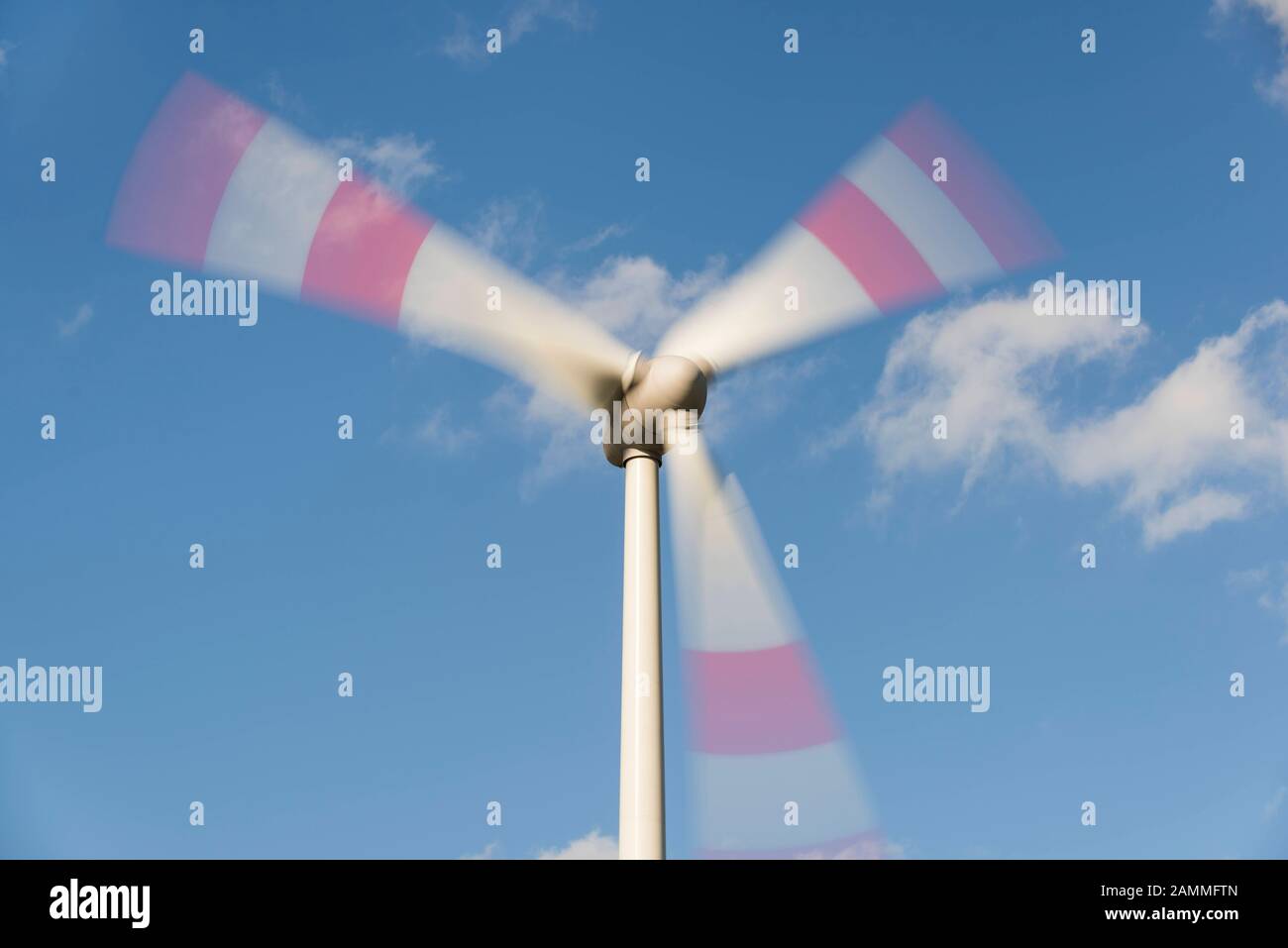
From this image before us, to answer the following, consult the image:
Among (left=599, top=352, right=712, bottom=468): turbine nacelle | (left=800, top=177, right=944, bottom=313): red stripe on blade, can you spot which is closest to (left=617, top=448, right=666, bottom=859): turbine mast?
(left=599, top=352, right=712, bottom=468): turbine nacelle

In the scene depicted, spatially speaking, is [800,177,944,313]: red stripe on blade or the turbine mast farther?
[800,177,944,313]: red stripe on blade

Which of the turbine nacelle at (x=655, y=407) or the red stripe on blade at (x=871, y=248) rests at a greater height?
the red stripe on blade at (x=871, y=248)

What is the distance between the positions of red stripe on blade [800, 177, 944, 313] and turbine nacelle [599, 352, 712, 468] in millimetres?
1895

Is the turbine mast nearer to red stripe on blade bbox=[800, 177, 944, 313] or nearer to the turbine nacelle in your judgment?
the turbine nacelle

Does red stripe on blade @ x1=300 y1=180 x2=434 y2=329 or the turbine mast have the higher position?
red stripe on blade @ x1=300 y1=180 x2=434 y2=329

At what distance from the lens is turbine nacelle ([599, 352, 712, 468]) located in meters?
14.1

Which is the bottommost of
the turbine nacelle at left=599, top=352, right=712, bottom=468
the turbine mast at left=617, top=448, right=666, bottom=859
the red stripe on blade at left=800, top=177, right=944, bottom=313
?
the turbine mast at left=617, top=448, right=666, bottom=859

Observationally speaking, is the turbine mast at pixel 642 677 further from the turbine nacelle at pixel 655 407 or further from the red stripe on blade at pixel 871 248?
the red stripe on blade at pixel 871 248

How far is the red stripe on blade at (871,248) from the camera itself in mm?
13562

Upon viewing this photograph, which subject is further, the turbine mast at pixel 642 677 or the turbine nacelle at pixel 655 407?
the turbine nacelle at pixel 655 407

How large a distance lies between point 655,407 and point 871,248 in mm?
2679

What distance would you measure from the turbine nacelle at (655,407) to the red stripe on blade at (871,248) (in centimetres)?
190

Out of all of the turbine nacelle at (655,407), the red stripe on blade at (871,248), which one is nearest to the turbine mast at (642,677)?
the turbine nacelle at (655,407)
